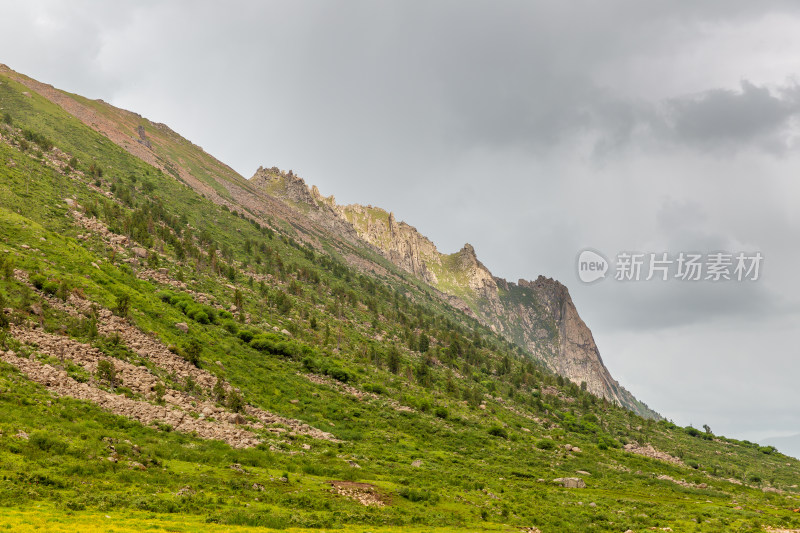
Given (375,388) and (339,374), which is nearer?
(339,374)

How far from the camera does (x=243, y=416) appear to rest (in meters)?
42.7

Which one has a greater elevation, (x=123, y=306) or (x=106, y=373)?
(x=123, y=306)

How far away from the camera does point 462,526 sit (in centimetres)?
2981

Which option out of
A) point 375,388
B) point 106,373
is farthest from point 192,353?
point 375,388

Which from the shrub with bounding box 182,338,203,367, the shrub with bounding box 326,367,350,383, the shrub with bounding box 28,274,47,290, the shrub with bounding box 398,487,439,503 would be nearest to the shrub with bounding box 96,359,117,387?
the shrub with bounding box 182,338,203,367

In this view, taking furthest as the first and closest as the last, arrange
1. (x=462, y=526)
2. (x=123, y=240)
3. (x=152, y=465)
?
1. (x=123, y=240)
2. (x=462, y=526)
3. (x=152, y=465)

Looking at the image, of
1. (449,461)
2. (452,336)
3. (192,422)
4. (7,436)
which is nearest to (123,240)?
(192,422)

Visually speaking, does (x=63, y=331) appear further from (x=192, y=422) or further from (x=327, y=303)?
(x=327, y=303)

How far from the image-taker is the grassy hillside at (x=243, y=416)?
24.9 metres

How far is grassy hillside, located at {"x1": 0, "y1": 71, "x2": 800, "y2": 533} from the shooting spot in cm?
2494

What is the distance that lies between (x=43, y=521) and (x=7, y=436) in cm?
1015

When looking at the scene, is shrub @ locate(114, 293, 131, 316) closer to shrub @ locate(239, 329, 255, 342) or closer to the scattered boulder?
shrub @ locate(239, 329, 255, 342)

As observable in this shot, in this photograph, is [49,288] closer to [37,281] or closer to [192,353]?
[37,281]

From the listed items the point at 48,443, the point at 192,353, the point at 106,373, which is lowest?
the point at 48,443
